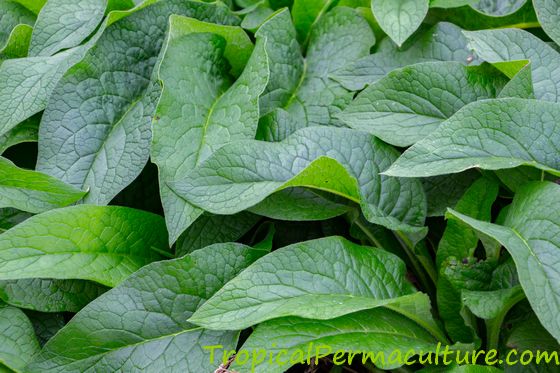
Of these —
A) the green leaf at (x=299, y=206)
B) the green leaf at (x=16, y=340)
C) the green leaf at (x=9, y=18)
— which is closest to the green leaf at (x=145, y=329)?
the green leaf at (x=16, y=340)

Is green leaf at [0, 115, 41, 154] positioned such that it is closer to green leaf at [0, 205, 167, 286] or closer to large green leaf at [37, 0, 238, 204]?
large green leaf at [37, 0, 238, 204]

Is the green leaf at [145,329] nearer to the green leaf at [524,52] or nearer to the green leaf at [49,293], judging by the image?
the green leaf at [49,293]

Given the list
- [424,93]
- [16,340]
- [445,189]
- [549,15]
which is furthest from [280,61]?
[16,340]

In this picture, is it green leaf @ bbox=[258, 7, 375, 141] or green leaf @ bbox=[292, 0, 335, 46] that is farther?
green leaf @ bbox=[292, 0, 335, 46]

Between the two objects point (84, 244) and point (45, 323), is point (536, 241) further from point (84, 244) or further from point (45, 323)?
point (45, 323)

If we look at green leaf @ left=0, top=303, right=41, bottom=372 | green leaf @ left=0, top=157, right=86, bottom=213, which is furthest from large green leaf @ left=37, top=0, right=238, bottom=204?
green leaf @ left=0, top=303, right=41, bottom=372

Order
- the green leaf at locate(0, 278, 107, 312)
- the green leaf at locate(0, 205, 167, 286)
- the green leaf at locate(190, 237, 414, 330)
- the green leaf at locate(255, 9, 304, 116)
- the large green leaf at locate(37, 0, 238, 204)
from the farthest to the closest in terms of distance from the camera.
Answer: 1. the green leaf at locate(255, 9, 304, 116)
2. the large green leaf at locate(37, 0, 238, 204)
3. the green leaf at locate(0, 278, 107, 312)
4. the green leaf at locate(0, 205, 167, 286)
5. the green leaf at locate(190, 237, 414, 330)

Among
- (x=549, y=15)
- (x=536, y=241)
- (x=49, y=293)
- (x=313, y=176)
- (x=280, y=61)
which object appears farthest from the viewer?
(x=280, y=61)
